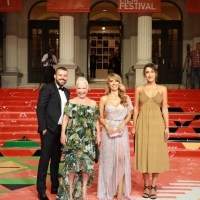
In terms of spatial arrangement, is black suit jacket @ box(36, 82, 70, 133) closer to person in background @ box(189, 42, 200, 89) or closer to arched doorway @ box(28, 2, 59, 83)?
person in background @ box(189, 42, 200, 89)

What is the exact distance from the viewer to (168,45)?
736 inches

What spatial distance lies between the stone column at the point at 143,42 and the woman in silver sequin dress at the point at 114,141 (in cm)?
1003

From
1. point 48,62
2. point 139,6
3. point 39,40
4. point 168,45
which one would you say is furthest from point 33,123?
point 168,45

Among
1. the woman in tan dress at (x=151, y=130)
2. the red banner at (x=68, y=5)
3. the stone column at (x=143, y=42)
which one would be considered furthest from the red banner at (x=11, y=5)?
the woman in tan dress at (x=151, y=130)

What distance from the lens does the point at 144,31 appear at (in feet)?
50.6

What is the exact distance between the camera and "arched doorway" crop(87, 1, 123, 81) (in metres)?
18.9

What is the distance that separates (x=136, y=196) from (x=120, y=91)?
1.56m

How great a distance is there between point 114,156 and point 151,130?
2.13 ft

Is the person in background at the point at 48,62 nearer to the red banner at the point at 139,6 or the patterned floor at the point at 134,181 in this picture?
the red banner at the point at 139,6

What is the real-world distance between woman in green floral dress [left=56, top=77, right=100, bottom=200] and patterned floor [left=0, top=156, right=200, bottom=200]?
60cm

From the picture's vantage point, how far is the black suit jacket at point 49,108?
548cm

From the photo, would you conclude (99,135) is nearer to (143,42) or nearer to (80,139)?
(80,139)

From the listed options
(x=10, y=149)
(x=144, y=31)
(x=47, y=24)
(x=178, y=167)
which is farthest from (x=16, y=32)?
(x=178, y=167)

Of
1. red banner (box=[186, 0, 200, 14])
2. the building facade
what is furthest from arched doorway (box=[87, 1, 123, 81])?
red banner (box=[186, 0, 200, 14])
